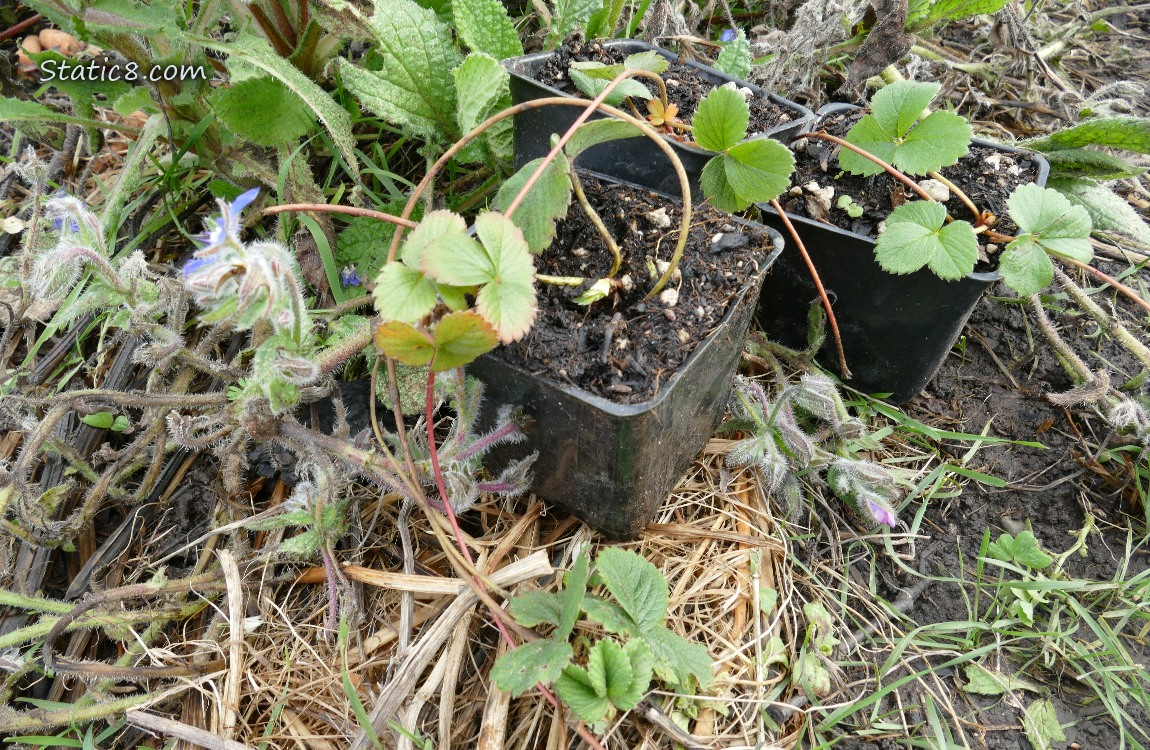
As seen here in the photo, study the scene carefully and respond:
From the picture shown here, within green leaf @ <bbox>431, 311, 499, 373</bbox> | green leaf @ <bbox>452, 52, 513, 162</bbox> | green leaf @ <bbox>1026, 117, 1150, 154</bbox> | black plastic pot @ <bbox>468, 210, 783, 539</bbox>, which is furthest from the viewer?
green leaf @ <bbox>1026, 117, 1150, 154</bbox>

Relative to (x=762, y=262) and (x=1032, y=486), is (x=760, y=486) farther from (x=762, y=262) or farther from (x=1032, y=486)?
(x=1032, y=486)

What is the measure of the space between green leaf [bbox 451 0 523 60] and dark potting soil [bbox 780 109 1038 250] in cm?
61

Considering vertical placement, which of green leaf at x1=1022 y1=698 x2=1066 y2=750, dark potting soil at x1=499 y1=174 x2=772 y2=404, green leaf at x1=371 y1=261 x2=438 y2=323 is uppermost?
green leaf at x1=371 y1=261 x2=438 y2=323

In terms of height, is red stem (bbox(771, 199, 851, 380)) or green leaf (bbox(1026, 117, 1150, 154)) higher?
green leaf (bbox(1026, 117, 1150, 154))

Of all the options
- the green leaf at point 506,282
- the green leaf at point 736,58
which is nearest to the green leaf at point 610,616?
the green leaf at point 506,282

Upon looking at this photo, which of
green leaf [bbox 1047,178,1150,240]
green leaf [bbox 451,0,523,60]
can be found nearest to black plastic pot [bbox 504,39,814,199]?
green leaf [bbox 451,0,523,60]

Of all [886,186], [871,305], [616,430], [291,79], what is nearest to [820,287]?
[871,305]

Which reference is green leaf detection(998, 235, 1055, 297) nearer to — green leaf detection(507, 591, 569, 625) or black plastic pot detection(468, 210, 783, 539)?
black plastic pot detection(468, 210, 783, 539)

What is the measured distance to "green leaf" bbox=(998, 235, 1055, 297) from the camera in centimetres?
119

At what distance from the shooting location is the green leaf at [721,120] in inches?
41.2

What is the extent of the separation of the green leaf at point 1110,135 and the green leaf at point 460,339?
1.36 meters

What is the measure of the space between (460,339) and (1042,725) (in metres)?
1.04

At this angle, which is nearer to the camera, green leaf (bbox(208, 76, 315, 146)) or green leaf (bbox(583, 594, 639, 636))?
green leaf (bbox(583, 594, 639, 636))

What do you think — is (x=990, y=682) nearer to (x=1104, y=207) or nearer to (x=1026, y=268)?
(x=1026, y=268)
